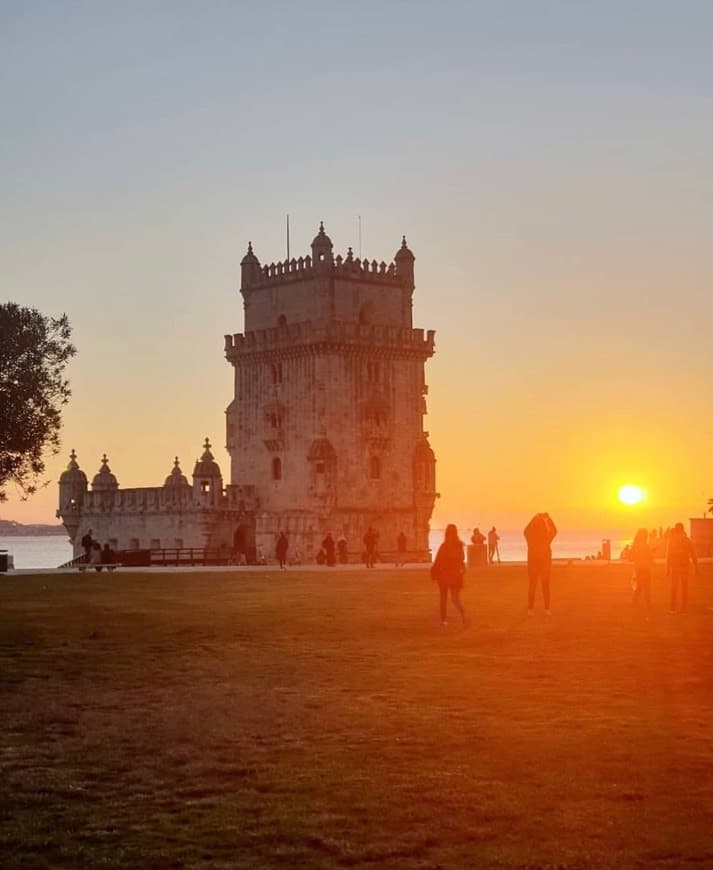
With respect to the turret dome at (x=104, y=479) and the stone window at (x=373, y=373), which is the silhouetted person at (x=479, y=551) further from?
the turret dome at (x=104, y=479)

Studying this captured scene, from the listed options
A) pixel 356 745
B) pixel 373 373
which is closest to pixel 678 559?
pixel 356 745

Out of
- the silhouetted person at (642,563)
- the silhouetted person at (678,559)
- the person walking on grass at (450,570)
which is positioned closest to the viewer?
the person walking on grass at (450,570)

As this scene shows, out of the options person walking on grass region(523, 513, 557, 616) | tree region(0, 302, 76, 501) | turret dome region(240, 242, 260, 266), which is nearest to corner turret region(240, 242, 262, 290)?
turret dome region(240, 242, 260, 266)

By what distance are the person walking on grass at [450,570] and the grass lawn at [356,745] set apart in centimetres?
65

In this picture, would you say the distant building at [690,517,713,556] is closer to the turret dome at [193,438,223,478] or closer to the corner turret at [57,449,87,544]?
the turret dome at [193,438,223,478]

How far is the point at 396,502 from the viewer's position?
3573 inches

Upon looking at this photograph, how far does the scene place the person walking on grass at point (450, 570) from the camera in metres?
30.1

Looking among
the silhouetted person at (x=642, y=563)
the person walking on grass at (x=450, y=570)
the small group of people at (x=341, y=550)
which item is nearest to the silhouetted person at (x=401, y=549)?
the small group of people at (x=341, y=550)

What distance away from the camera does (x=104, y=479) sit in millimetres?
101688

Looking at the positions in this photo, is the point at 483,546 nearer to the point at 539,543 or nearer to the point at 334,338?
the point at 334,338

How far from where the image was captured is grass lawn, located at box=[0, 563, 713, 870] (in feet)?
40.7

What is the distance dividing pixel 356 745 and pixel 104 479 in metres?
86.9

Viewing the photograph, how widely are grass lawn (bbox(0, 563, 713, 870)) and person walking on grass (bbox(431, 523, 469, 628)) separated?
654 millimetres

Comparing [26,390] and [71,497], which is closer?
[26,390]
